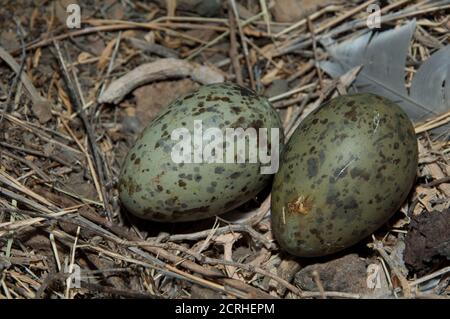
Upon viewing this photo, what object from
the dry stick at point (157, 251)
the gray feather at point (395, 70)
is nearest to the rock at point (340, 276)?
the dry stick at point (157, 251)

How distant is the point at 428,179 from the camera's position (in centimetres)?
265

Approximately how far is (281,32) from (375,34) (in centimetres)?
44

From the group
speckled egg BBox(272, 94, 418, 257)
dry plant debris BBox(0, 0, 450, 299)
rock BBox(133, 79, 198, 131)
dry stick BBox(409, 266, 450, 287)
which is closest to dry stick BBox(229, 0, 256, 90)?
dry plant debris BBox(0, 0, 450, 299)

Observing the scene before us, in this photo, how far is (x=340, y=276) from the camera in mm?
2445

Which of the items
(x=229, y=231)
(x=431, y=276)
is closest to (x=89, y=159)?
(x=229, y=231)

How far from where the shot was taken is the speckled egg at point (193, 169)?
2371mm

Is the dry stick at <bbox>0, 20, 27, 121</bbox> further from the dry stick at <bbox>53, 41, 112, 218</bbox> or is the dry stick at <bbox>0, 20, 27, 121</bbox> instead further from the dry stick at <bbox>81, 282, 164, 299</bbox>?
the dry stick at <bbox>81, 282, 164, 299</bbox>

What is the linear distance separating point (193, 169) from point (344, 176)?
1.71ft

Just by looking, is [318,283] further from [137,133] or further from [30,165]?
[30,165]

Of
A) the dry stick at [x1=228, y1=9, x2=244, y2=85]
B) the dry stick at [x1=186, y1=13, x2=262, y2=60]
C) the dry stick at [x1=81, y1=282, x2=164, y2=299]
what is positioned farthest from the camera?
the dry stick at [x1=186, y1=13, x2=262, y2=60]

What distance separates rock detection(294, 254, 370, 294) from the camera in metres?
2.43

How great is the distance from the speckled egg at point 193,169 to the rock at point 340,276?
14.3 inches

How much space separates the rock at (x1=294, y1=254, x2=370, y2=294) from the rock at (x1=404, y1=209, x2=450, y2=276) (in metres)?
0.17

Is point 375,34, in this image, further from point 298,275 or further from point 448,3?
point 298,275
